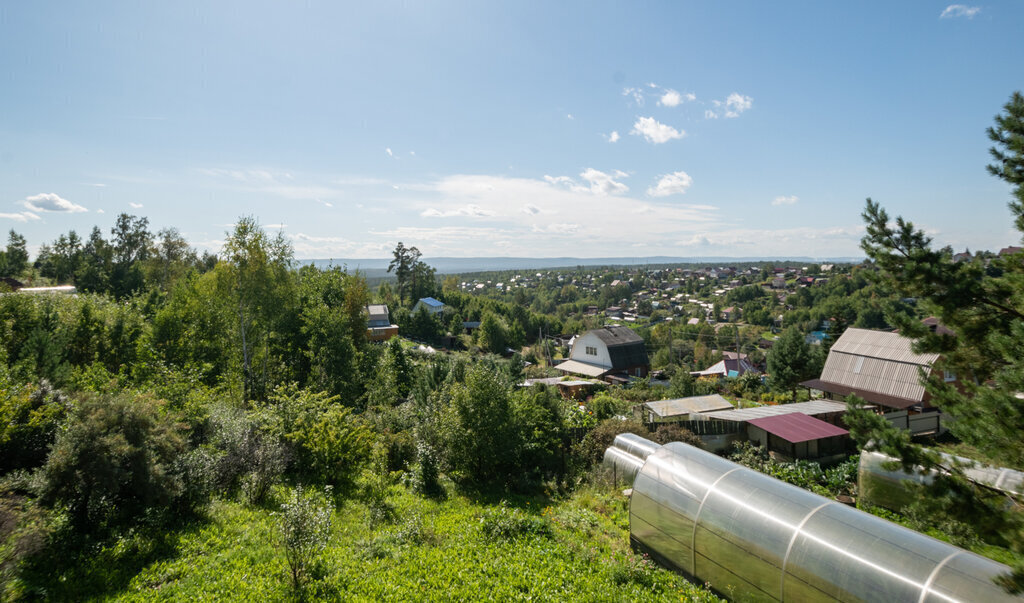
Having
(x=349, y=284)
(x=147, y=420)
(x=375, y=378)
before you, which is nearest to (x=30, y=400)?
(x=147, y=420)

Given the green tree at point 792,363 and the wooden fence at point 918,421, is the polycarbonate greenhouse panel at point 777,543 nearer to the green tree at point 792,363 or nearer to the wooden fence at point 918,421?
the wooden fence at point 918,421

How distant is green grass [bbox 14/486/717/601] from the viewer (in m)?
6.64

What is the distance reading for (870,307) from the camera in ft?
221

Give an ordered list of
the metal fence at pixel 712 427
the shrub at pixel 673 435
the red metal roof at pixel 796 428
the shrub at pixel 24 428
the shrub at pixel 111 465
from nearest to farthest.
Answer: the shrub at pixel 111 465 < the shrub at pixel 24 428 < the shrub at pixel 673 435 < the red metal roof at pixel 796 428 < the metal fence at pixel 712 427

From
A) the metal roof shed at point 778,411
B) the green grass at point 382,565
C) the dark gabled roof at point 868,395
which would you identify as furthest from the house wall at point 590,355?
the green grass at point 382,565

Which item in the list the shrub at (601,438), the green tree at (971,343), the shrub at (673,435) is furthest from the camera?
the shrub at (673,435)

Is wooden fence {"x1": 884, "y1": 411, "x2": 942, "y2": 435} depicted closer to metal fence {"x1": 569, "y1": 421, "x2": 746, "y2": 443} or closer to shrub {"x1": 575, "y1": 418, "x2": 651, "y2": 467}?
metal fence {"x1": 569, "y1": 421, "x2": 746, "y2": 443}

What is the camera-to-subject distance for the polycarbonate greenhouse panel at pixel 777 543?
5512 mm

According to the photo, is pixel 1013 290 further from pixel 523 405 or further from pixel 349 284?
pixel 349 284

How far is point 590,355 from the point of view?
48.6 m

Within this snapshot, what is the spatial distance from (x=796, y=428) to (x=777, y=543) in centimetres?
1181

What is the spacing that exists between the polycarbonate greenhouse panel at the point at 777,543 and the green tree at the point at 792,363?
2606 cm

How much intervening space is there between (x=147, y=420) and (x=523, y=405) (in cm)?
985

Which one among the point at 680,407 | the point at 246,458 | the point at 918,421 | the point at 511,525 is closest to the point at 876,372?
the point at 918,421
